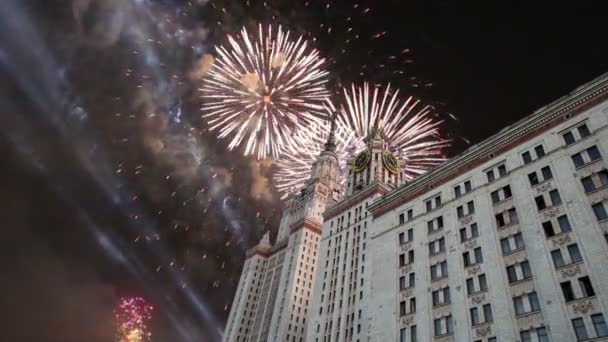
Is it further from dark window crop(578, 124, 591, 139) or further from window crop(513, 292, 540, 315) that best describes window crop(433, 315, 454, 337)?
dark window crop(578, 124, 591, 139)

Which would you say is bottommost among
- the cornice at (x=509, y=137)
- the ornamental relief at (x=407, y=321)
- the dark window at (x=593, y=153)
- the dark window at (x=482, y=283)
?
the ornamental relief at (x=407, y=321)

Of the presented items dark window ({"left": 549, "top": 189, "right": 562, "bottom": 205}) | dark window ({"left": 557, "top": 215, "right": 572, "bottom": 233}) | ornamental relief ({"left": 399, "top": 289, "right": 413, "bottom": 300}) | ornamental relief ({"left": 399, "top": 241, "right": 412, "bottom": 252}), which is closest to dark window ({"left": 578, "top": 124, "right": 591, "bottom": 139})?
dark window ({"left": 549, "top": 189, "right": 562, "bottom": 205})

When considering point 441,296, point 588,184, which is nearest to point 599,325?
point 588,184

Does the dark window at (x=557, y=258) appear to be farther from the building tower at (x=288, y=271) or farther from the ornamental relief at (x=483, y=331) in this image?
the building tower at (x=288, y=271)

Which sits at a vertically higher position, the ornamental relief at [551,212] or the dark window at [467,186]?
the dark window at [467,186]

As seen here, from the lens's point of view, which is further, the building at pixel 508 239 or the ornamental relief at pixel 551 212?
the ornamental relief at pixel 551 212

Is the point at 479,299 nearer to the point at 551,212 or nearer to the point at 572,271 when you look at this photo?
the point at 572,271

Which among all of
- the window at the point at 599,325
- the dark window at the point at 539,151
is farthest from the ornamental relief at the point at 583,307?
the dark window at the point at 539,151
